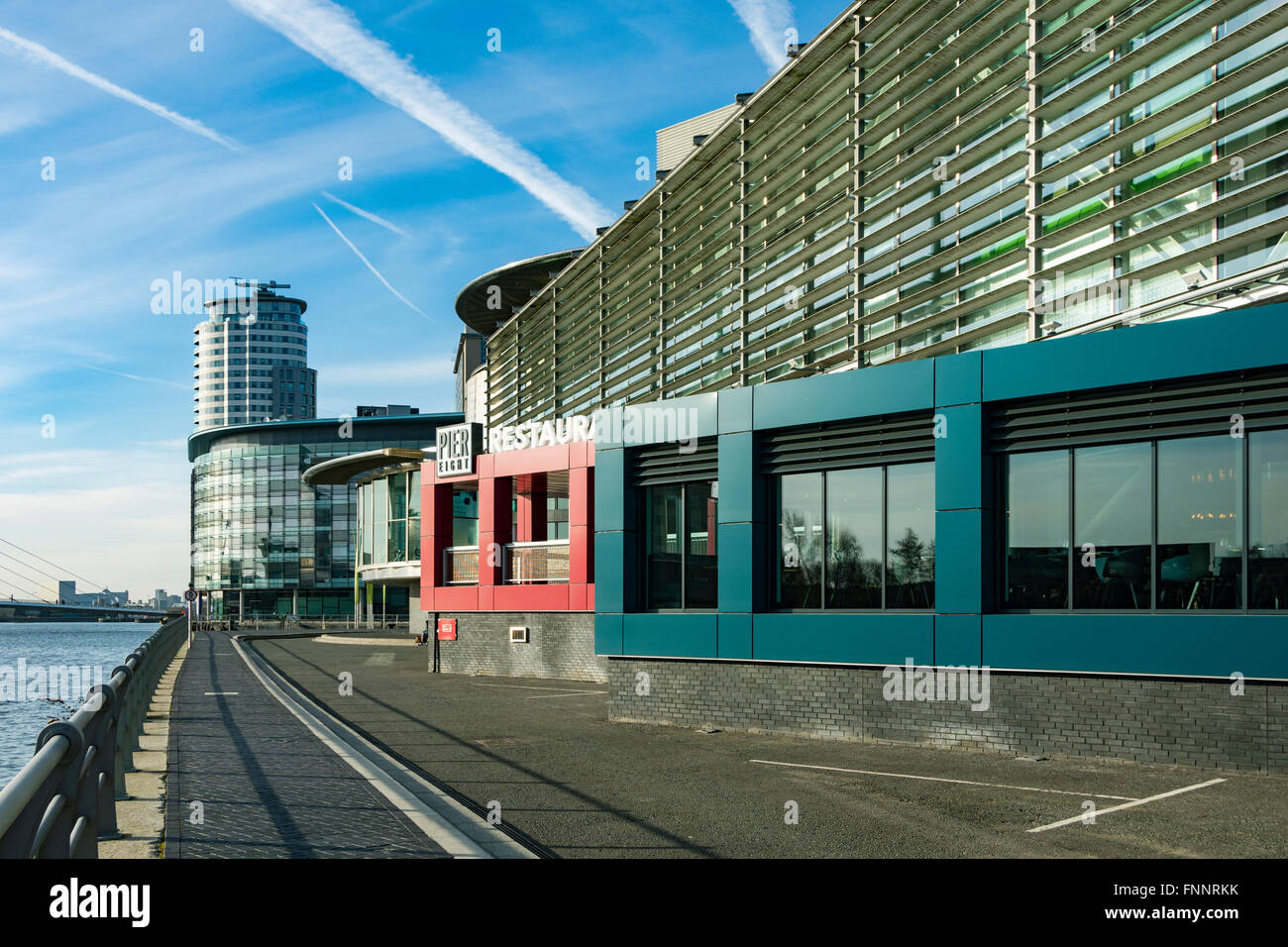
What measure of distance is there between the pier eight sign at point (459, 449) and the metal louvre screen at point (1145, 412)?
18009 mm

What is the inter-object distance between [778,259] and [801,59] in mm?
3461

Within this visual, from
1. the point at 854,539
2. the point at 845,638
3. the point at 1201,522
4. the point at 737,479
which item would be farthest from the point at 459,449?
the point at 1201,522

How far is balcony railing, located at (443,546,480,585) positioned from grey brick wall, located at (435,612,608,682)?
91cm

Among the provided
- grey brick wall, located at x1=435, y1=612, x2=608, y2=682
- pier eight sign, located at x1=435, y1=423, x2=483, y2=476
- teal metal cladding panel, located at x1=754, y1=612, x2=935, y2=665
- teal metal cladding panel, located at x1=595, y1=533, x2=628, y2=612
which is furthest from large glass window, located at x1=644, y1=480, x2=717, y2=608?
pier eight sign, located at x1=435, y1=423, x2=483, y2=476

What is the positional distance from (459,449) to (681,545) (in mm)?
13520

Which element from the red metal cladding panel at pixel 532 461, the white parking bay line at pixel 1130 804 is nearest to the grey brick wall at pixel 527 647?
the red metal cladding panel at pixel 532 461

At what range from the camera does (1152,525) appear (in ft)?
42.7

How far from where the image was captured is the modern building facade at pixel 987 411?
40.5ft

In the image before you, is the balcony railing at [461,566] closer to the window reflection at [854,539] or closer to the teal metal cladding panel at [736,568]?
the teal metal cladding panel at [736,568]

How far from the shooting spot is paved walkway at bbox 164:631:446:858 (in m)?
8.21

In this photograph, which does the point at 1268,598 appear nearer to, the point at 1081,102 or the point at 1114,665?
the point at 1114,665

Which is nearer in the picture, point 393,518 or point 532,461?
point 532,461

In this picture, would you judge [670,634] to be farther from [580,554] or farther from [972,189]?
[580,554]
